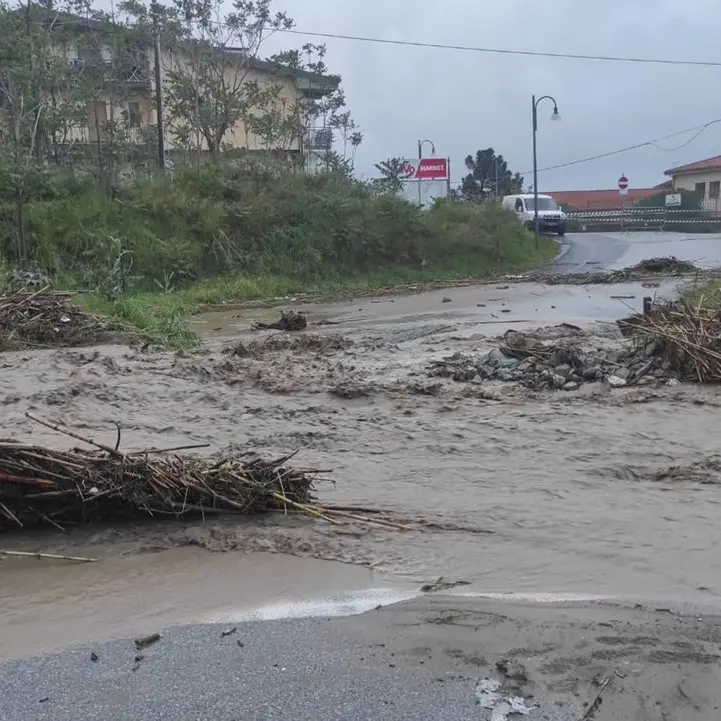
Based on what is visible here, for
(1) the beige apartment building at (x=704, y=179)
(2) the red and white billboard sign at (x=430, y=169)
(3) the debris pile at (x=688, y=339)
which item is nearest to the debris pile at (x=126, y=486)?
(3) the debris pile at (x=688, y=339)

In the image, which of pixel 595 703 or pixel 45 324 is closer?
pixel 595 703

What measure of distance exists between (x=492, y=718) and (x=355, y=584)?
1.54 m

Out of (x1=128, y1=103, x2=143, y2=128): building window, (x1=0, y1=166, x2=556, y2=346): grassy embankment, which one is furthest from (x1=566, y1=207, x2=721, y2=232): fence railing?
(x1=128, y1=103, x2=143, y2=128): building window

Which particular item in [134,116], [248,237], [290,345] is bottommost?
[290,345]

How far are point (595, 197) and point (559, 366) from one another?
61052 millimetres

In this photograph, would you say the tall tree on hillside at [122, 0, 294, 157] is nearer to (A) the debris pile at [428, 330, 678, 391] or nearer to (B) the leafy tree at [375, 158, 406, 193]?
(B) the leafy tree at [375, 158, 406, 193]

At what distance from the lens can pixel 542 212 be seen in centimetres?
3919

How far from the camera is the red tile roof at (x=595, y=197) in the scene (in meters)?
64.6

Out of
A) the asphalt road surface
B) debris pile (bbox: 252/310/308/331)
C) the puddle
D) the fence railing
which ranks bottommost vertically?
the puddle

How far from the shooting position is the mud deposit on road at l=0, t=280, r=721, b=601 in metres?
5.00

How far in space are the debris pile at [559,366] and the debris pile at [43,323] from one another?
18.1ft

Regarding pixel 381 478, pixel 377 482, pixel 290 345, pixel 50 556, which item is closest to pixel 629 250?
pixel 290 345

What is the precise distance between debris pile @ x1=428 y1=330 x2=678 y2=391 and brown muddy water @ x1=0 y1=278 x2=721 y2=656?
386 millimetres

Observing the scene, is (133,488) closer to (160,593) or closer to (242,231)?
(160,593)
